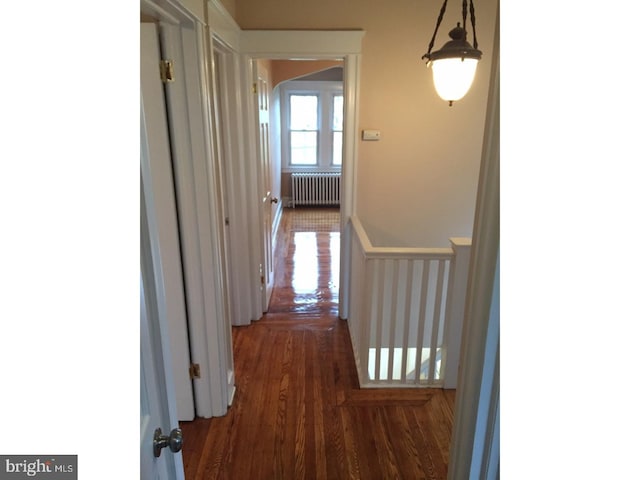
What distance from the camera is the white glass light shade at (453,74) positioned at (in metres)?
1.62

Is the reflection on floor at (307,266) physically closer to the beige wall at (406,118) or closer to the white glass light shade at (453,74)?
the beige wall at (406,118)

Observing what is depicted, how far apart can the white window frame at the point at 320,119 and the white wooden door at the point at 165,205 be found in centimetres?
598

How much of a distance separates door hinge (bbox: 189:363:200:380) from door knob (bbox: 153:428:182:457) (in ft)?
3.80

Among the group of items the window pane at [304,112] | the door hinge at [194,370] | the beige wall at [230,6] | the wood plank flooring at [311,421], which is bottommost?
the wood plank flooring at [311,421]

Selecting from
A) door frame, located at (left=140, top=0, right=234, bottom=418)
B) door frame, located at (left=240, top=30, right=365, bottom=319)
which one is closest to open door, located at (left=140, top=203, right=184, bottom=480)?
door frame, located at (left=140, top=0, right=234, bottom=418)

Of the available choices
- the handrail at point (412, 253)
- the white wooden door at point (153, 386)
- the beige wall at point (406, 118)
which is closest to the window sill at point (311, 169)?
the beige wall at point (406, 118)

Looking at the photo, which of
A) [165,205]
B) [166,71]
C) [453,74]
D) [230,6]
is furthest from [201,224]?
[230,6]

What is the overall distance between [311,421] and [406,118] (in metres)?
2.26

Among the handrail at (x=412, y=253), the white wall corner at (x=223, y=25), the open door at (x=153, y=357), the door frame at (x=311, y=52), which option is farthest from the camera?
the door frame at (x=311, y=52)

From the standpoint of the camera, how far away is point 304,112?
24.9 feet

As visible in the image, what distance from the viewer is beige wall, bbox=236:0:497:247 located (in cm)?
278

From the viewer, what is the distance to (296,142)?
7699mm

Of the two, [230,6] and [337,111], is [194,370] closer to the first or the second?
[230,6]
